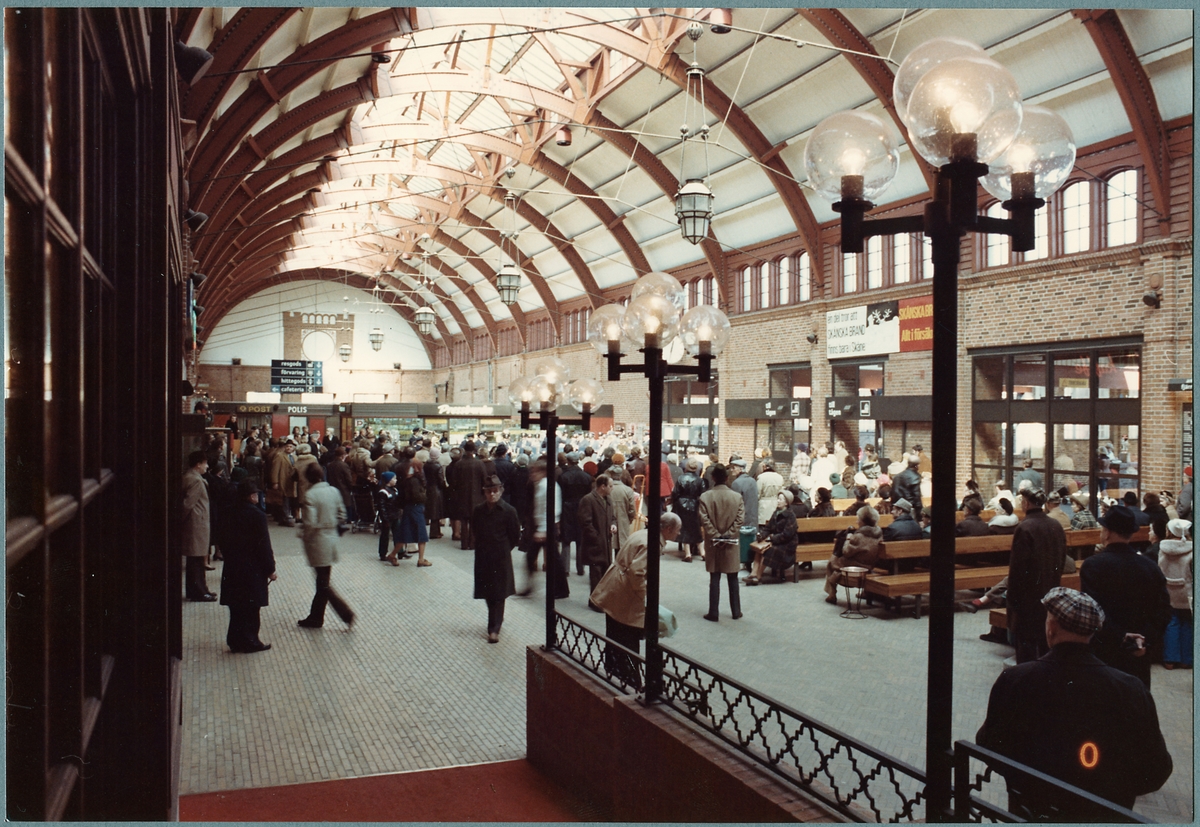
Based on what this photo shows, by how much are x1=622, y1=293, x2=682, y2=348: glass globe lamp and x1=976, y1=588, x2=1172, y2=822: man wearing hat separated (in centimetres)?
283

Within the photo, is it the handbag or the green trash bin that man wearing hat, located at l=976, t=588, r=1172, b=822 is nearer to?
the handbag

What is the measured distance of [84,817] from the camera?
6.40 ft

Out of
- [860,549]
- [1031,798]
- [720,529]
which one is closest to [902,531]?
[860,549]

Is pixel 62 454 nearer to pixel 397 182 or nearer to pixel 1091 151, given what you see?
pixel 1091 151

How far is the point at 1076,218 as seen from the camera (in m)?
14.0

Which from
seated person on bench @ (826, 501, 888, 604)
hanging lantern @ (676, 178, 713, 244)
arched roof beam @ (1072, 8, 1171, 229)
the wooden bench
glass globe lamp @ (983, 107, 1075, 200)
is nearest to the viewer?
glass globe lamp @ (983, 107, 1075, 200)

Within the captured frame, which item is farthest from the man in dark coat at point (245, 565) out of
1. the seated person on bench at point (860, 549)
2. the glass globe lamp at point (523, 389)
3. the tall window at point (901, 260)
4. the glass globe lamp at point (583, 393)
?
the tall window at point (901, 260)

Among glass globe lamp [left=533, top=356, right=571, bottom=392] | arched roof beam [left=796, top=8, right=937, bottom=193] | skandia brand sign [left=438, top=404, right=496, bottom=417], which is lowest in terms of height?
skandia brand sign [left=438, top=404, right=496, bottom=417]

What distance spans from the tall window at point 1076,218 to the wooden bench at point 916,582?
7265 mm

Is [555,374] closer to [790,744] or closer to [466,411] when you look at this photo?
[790,744]

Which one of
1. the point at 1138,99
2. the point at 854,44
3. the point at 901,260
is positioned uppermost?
the point at 854,44

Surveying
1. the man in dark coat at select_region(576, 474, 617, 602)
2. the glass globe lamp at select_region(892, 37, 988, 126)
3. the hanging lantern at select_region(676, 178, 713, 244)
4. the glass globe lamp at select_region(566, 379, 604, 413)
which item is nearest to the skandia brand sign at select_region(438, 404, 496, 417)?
the hanging lantern at select_region(676, 178, 713, 244)

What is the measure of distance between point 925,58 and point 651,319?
277 cm

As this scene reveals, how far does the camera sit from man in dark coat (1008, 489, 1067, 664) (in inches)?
246
